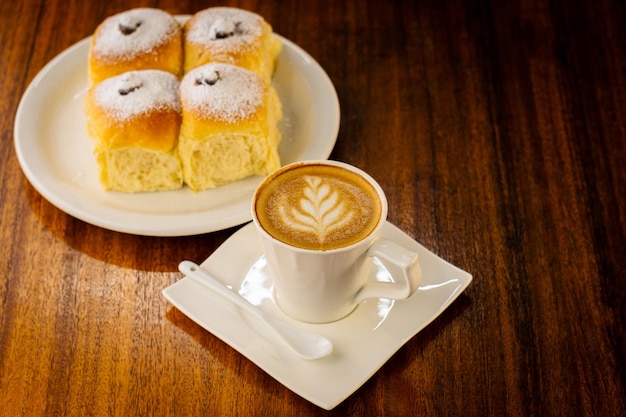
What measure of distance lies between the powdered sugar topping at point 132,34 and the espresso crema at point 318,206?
516 mm

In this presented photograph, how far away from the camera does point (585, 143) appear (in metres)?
1.30

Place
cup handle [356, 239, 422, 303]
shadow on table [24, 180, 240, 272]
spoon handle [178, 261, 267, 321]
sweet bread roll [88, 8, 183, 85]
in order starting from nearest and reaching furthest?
cup handle [356, 239, 422, 303]
spoon handle [178, 261, 267, 321]
shadow on table [24, 180, 240, 272]
sweet bread roll [88, 8, 183, 85]

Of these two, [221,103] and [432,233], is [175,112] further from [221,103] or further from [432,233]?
[432,233]

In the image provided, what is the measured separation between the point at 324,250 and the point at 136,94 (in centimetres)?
53

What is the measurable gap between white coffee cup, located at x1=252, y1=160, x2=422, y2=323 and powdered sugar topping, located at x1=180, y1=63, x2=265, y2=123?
28 cm

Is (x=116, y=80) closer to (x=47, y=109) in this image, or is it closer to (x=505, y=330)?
(x=47, y=109)

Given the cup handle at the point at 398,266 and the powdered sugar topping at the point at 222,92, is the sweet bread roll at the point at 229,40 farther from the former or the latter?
the cup handle at the point at 398,266

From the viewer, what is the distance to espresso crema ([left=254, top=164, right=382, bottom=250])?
88 cm

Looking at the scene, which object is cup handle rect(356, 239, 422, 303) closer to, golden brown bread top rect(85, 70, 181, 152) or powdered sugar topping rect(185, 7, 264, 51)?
golden brown bread top rect(85, 70, 181, 152)

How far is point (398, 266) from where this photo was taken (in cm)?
85

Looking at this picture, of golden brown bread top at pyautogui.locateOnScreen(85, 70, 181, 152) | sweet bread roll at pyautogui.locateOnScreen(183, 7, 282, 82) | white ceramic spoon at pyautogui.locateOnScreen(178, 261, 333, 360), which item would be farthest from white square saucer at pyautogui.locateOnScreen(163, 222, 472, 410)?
sweet bread roll at pyautogui.locateOnScreen(183, 7, 282, 82)

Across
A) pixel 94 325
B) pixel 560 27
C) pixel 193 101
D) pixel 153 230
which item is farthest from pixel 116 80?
pixel 560 27

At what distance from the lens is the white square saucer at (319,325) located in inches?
34.4

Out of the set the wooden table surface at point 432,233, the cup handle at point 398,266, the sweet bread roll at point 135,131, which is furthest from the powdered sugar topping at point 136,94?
the cup handle at point 398,266
